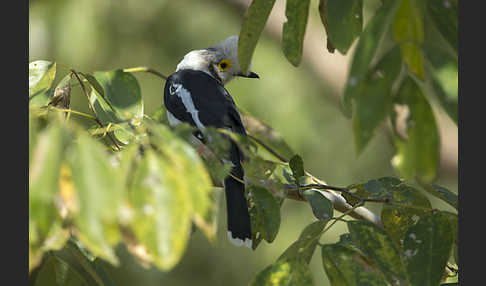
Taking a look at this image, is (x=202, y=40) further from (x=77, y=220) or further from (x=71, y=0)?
(x=77, y=220)

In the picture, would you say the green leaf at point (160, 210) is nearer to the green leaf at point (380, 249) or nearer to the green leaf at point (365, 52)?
the green leaf at point (365, 52)

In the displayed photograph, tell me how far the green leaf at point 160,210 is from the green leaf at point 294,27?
71 cm

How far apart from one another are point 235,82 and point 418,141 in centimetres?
564

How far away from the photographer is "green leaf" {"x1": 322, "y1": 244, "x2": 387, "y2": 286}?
67.6 inches

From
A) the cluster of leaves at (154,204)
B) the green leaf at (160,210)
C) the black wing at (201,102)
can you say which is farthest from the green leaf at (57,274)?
the black wing at (201,102)

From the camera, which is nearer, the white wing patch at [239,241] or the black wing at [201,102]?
the white wing patch at [239,241]

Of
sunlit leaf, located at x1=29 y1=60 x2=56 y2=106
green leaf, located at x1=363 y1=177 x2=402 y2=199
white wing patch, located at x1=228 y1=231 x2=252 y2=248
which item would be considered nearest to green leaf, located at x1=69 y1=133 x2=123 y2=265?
sunlit leaf, located at x1=29 y1=60 x2=56 y2=106

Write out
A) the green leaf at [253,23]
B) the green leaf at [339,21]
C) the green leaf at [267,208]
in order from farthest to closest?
1. the green leaf at [267,208]
2. the green leaf at [253,23]
3. the green leaf at [339,21]

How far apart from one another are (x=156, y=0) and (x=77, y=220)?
8.21 metres

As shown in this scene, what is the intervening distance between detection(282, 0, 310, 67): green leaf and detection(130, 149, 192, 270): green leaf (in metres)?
0.71

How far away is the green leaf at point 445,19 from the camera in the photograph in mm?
1448

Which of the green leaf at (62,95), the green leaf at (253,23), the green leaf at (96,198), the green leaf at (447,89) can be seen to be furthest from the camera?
the green leaf at (62,95)

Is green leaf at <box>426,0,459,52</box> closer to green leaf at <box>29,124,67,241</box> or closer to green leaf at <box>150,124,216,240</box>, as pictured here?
green leaf at <box>150,124,216,240</box>

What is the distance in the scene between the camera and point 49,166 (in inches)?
46.4
